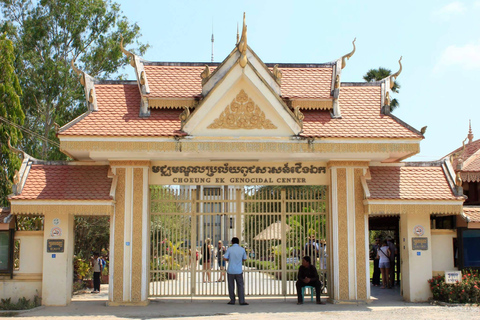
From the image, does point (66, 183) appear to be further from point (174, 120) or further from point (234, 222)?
point (234, 222)

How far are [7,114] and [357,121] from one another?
9.84 m

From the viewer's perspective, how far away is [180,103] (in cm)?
1303

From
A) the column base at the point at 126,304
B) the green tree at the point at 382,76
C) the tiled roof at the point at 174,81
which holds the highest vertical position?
the green tree at the point at 382,76

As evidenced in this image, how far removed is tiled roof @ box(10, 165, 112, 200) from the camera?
39.7 ft

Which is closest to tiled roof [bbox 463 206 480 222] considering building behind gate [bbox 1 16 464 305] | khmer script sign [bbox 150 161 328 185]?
building behind gate [bbox 1 16 464 305]

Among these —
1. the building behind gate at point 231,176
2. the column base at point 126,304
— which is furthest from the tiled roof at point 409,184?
the column base at point 126,304

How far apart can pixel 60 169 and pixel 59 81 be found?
9441 mm

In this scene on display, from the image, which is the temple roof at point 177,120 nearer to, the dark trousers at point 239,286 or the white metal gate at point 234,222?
the white metal gate at point 234,222

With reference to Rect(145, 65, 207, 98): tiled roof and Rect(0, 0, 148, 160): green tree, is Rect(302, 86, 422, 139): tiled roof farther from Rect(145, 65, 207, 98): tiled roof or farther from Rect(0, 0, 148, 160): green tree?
Rect(0, 0, 148, 160): green tree

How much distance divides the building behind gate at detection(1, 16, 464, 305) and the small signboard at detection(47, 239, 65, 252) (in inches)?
1.2

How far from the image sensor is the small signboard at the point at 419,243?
12766 millimetres

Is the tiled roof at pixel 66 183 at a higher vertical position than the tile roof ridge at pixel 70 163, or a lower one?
lower

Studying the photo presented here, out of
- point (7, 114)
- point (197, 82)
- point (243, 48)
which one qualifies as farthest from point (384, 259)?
point (7, 114)

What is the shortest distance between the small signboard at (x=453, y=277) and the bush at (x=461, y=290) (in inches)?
3.4
